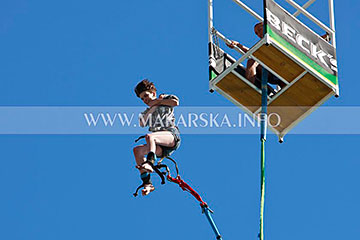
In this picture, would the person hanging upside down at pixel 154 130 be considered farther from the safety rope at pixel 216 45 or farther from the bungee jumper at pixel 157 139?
the safety rope at pixel 216 45

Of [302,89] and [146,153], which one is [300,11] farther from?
[146,153]

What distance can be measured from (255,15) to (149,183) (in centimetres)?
390

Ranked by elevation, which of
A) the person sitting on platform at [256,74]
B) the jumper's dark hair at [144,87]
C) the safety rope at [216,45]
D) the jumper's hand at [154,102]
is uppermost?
the safety rope at [216,45]

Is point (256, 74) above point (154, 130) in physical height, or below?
above

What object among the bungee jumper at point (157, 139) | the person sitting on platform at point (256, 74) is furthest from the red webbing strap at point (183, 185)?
the person sitting on platform at point (256, 74)

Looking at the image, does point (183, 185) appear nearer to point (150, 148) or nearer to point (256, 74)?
point (150, 148)

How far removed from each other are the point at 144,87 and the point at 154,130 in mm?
679

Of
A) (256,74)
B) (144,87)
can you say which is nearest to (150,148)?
Answer: (144,87)

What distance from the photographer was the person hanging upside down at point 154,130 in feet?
48.7

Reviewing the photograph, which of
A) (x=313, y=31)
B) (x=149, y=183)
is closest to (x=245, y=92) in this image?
(x=313, y=31)

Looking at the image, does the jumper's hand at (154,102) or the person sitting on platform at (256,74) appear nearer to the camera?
the jumper's hand at (154,102)

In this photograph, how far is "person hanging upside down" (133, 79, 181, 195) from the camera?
14852mm

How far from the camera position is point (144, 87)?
51.0 ft

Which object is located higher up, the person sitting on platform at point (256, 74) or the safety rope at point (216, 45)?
the safety rope at point (216, 45)
